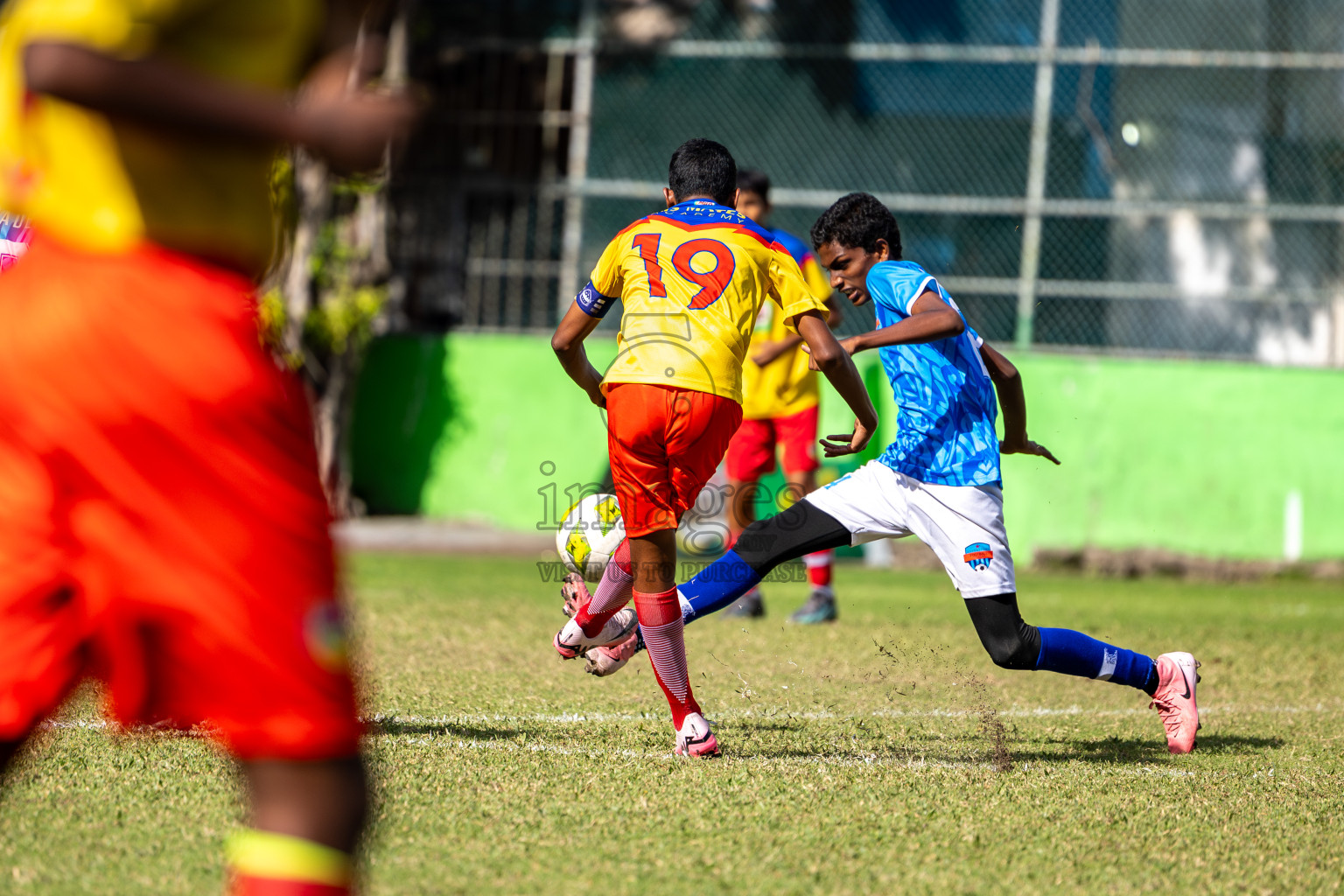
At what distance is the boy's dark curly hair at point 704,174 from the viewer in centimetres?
509

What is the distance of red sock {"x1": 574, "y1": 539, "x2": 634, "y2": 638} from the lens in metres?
5.24

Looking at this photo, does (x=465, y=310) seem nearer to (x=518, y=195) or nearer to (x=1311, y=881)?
(x=518, y=195)

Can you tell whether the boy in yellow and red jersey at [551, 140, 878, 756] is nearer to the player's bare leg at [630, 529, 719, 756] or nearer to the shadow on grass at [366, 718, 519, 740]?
the player's bare leg at [630, 529, 719, 756]

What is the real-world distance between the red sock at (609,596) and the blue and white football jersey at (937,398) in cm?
103

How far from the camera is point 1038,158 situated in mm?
15516

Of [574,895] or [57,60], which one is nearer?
[57,60]

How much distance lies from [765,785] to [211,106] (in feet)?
9.64

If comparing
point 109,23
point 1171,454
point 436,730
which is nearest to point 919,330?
point 436,730

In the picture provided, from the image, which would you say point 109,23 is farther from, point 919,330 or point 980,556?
point 980,556

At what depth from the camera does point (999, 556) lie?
16.5 feet

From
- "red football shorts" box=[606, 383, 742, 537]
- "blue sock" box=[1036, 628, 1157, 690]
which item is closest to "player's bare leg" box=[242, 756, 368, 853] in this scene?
"red football shorts" box=[606, 383, 742, 537]

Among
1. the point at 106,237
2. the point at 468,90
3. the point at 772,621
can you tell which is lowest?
the point at 772,621

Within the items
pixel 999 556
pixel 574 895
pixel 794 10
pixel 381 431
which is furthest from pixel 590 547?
pixel 794 10

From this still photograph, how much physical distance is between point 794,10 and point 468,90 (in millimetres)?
3700
